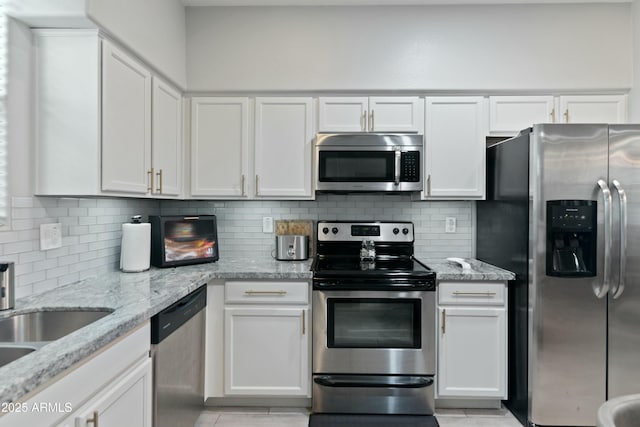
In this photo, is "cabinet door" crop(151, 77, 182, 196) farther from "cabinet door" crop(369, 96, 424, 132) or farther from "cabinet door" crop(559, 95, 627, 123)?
"cabinet door" crop(559, 95, 627, 123)

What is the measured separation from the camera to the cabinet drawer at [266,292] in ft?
7.93

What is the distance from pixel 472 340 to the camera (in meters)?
2.42

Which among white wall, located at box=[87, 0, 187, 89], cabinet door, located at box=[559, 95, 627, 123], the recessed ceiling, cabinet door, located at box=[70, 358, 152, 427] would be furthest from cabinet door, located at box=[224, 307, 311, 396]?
cabinet door, located at box=[559, 95, 627, 123]

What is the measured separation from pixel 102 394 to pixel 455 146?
2.52 metres

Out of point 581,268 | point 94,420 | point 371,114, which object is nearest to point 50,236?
point 94,420

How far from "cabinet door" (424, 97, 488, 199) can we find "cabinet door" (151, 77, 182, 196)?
1.79 metres

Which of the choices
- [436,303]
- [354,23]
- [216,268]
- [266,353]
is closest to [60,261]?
[216,268]

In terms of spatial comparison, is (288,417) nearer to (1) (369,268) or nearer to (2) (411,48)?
(1) (369,268)

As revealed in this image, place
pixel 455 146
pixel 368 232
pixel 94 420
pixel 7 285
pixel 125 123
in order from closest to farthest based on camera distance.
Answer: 1. pixel 94 420
2. pixel 7 285
3. pixel 125 123
4. pixel 455 146
5. pixel 368 232

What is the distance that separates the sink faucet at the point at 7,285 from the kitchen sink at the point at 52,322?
0.07m

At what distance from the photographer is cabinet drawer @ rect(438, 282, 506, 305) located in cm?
241

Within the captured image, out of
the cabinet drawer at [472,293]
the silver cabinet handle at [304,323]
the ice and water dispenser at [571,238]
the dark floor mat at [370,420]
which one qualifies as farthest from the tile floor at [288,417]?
the ice and water dispenser at [571,238]

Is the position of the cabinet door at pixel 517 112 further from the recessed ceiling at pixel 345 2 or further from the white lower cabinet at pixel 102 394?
the white lower cabinet at pixel 102 394

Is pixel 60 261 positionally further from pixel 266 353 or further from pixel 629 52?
pixel 629 52
